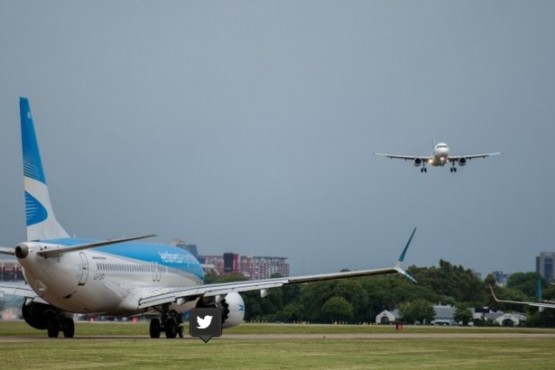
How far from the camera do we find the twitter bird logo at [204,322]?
119ft

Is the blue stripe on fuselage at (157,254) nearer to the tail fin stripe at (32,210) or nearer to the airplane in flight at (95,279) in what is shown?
the airplane in flight at (95,279)

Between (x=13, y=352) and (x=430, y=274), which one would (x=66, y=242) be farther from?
(x=430, y=274)

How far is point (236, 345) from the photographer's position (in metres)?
47.5

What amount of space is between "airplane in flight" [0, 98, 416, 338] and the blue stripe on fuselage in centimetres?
6

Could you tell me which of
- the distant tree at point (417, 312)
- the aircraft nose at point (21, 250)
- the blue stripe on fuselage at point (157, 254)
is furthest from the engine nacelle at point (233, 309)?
the distant tree at point (417, 312)

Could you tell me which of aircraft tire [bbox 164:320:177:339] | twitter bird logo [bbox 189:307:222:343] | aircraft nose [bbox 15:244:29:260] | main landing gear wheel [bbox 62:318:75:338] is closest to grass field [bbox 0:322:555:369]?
twitter bird logo [bbox 189:307:222:343]

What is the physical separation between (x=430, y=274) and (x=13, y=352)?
399 feet

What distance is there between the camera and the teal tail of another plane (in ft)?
173

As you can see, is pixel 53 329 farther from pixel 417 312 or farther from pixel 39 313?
pixel 417 312

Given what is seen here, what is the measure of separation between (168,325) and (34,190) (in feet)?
32.6

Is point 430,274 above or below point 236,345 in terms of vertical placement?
above

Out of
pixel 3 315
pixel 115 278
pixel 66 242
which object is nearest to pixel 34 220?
pixel 66 242

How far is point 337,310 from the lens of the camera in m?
122

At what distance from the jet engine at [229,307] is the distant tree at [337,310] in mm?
60853
